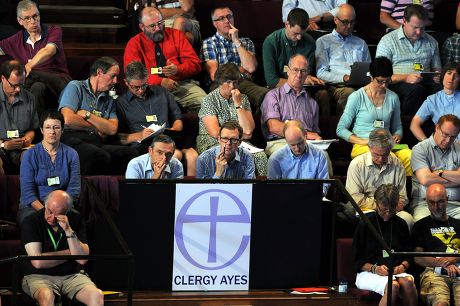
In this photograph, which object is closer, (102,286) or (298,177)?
(102,286)

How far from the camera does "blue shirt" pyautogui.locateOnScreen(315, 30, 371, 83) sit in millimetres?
11602

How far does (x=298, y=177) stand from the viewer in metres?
9.75

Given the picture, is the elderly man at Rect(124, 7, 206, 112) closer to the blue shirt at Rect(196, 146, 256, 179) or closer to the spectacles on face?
the blue shirt at Rect(196, 146, 256, 179)

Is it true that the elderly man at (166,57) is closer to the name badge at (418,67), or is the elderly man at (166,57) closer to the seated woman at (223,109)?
the seated woman at (223,109)

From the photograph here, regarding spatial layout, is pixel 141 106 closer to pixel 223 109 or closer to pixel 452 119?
pixel 223 109

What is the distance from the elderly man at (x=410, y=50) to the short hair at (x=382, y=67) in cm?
63

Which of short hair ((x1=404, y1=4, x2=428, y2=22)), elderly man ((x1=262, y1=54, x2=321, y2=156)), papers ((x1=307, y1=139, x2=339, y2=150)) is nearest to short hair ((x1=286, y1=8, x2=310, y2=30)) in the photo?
elderly man ((x1=262, y1=54, x2=321, y2=156))

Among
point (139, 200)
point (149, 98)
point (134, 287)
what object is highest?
point (149, 98)

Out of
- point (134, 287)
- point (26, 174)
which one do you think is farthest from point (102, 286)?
point (26, 174)

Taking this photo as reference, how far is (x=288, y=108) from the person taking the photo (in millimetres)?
10664

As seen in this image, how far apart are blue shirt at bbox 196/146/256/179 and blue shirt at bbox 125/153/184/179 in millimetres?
234

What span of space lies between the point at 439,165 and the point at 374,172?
597 mm

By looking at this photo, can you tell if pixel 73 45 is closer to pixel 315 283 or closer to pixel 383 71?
pixel 383 71

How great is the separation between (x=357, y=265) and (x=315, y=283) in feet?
1.07
